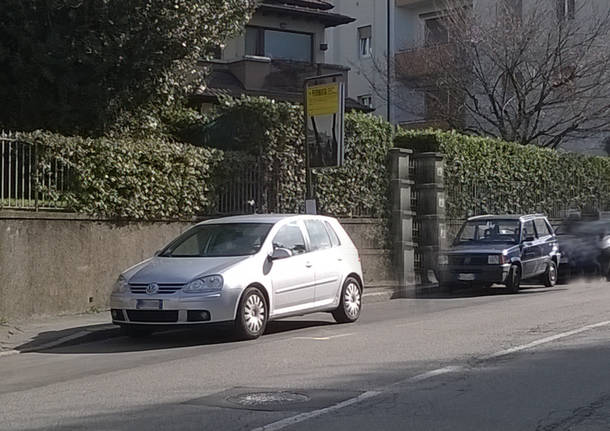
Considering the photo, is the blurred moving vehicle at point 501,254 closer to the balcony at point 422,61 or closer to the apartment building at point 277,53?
the apartment building at point 277,53

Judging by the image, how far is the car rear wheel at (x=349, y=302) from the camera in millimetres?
14367

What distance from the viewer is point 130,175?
1625 cm

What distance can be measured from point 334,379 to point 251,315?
3193mm

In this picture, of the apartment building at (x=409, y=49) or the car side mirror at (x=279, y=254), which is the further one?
the apartment building at (x=409, y=49)

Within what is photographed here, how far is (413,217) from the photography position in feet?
75.2

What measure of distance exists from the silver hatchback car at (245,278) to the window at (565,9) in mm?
17997

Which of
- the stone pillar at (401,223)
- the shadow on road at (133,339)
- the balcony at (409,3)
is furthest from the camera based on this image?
the balcony at (409,3)

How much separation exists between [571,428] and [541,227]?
1475 cm

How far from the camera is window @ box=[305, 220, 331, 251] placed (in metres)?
14.0

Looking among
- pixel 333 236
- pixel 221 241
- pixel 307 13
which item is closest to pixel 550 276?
pixel 333 236

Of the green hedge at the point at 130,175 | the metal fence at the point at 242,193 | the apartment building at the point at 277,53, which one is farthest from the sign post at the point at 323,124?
the apartment building at the point at 277,53

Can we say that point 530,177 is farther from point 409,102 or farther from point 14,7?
point 14,7

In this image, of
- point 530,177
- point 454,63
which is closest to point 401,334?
point 530,177

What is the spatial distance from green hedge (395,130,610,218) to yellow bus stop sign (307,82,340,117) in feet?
15.9
